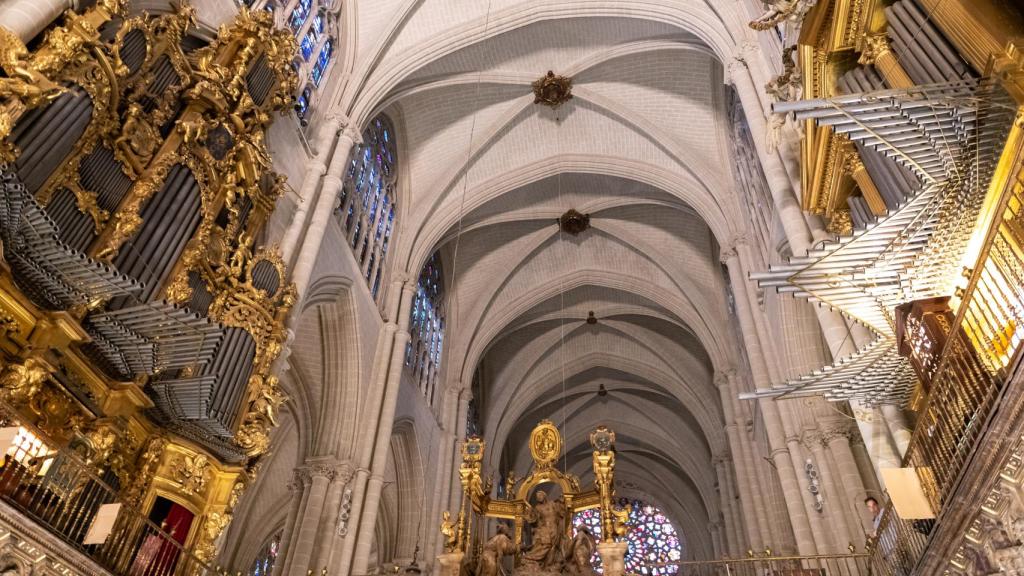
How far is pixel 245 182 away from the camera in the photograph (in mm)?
10227

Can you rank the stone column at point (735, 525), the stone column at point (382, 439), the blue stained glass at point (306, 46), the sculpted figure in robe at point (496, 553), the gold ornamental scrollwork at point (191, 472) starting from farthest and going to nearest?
the stone column at point (735, 525), the blue stained glass at point (306, 46), the stone column at point (382, 439), the sculpted figure in robe at point (496, 553), the gold ornamental scrollwork at point (191, 472)

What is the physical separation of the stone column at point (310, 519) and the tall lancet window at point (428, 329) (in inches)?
190

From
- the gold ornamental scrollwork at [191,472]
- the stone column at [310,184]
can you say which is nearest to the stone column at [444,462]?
the stone column at [310,184]

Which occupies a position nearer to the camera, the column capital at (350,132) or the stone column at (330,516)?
the stone column at (330,516)

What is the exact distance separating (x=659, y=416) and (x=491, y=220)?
505 inches

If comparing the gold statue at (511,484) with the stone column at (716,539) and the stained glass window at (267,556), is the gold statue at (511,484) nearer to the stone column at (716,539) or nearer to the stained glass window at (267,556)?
the stained glass window at (267,556)

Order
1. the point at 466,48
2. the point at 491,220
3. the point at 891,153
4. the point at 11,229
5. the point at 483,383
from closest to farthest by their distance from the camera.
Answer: the point at 11,229
the point at 891,153
the point at 466,48
the point at 491,220
the point at 483,383

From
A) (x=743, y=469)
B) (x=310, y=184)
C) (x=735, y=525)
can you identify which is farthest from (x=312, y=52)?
(x=735, y=525)

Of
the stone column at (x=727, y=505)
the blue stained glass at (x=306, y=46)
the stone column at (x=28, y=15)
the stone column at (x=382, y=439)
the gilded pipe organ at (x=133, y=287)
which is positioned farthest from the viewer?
the stone column at (x=727, y=505)

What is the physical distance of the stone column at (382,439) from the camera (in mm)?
13929

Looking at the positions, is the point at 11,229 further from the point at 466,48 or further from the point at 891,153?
the point at 466,48

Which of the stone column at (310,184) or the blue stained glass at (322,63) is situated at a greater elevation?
the blue stained glass at (322,63)

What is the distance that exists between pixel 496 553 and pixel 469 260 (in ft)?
47.3

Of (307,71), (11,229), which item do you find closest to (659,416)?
(307,71)
